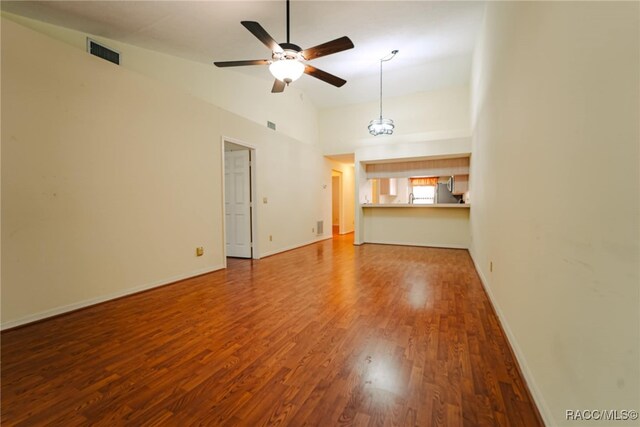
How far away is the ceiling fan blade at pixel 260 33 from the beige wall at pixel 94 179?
74.0 inches

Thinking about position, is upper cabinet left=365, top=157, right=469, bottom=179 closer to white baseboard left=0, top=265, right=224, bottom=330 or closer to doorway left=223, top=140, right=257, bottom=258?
doorway left=223, top=140, right=257, bottom=258

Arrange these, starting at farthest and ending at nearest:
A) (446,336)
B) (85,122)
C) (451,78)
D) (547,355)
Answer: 1. (451,78)
2. (85,122)
3. (446,336)
4. (547,355)

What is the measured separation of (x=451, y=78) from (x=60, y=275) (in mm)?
7252


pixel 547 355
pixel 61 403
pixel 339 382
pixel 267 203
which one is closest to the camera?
pixel 547 355

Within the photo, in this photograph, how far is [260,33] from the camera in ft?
7.68

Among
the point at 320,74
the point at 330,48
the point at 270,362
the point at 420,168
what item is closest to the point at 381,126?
the point at 420,168

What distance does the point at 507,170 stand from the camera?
2.31m

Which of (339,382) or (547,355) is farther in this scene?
(339,382)

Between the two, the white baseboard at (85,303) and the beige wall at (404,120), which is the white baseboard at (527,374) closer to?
the white baseboard at (85,303)

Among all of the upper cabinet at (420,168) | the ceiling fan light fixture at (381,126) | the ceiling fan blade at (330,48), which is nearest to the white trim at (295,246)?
the upper cabinet at (420,168)

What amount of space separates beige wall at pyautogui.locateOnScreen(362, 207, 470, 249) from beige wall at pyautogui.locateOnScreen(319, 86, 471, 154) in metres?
1.71

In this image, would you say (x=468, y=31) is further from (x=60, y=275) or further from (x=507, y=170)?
(x=60, y=275)

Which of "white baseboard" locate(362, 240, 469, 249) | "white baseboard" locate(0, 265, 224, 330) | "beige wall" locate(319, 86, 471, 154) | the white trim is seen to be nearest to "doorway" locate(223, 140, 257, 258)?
the white trim

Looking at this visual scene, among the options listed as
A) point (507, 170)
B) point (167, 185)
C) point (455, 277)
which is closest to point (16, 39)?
point (167, 185)
